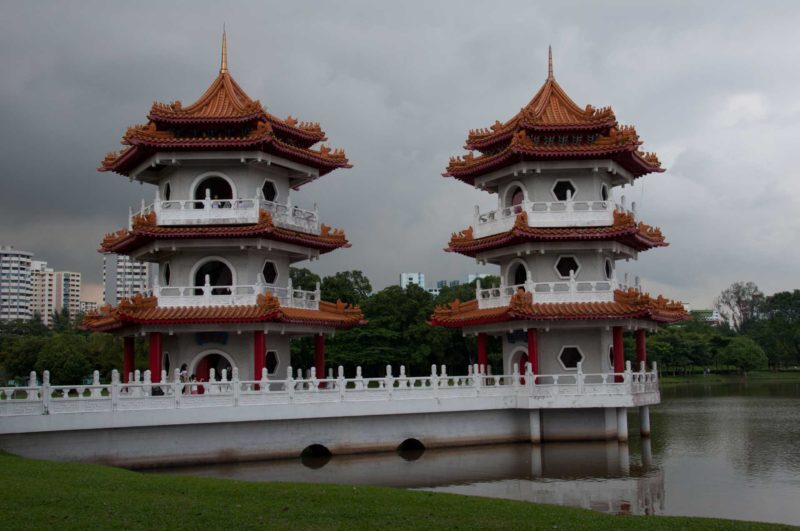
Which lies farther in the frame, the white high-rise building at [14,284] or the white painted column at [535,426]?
the white high-rise building at [14,284]

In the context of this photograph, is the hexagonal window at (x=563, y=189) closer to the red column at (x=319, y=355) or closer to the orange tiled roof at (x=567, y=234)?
the orange tiled roof at (x=567, y=234)

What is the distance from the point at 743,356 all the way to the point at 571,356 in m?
66.4

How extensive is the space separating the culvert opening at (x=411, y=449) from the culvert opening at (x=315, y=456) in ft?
8.10

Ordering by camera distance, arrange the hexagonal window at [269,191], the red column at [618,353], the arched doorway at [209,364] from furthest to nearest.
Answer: the hexagonal window at [269,191]
the red column at [618,353]
the arched doorway at [209,364]

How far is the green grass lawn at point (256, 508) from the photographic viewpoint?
1281 centimetres

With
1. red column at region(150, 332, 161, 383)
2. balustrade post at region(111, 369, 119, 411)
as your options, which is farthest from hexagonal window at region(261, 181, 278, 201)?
balustrade post at region(111, 369, 119, 411)

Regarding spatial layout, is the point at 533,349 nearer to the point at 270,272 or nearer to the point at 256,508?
the point at 270,272

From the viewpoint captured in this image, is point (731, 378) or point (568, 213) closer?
point (568, 213)

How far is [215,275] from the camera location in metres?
29.9

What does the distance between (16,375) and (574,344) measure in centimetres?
5677

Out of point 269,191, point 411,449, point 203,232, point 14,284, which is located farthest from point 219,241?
point 14,284

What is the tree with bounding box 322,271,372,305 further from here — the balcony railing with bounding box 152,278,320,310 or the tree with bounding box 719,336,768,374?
the tree with bounding box 719,336,768,374

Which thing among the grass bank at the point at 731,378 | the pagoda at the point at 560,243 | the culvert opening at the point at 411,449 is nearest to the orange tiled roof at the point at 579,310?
the pagoda at the point at 560,243

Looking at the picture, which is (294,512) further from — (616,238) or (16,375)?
(16,375)
